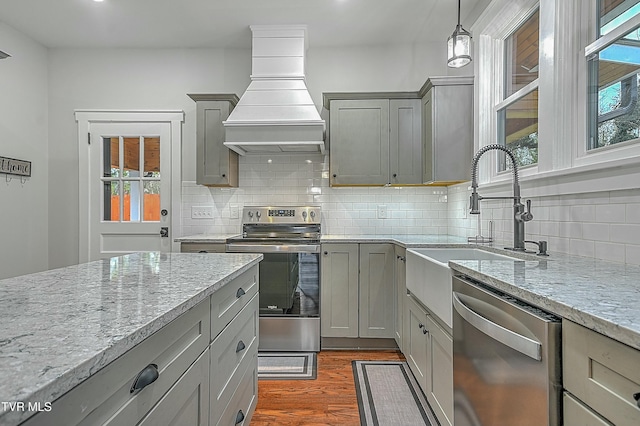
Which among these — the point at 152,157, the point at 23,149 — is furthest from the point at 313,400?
the point at 23,149

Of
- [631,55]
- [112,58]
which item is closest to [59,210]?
[112,58]

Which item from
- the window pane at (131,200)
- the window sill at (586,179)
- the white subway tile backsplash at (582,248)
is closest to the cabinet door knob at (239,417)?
the white subway tile backsplash at (582,248)

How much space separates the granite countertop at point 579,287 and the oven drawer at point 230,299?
0.92 meters

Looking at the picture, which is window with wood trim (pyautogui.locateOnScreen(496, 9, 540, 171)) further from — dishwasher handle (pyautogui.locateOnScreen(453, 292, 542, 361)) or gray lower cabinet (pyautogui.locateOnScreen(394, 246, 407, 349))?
dishwasher handle (pyautogui.locateOnScreen(453, 292, 542, 361))

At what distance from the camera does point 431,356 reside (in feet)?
6.11

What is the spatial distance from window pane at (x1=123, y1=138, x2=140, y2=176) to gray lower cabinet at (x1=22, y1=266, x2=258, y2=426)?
251 cm

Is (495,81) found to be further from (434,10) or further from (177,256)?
(177,256)

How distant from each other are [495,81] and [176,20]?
2.74m

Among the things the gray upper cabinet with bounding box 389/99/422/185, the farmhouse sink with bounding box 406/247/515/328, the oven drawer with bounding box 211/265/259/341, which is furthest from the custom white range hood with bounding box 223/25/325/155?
the oven drawer with bounding box 211/265/259/341

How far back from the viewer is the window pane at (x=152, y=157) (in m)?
3.56

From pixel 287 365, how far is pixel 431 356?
1214 mm

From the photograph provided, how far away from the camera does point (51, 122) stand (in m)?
3.61

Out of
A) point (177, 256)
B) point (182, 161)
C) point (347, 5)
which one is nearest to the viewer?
point (177, 256)

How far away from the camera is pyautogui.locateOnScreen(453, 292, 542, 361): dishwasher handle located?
2.79ft
